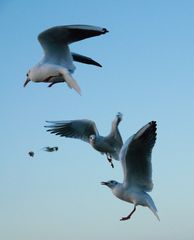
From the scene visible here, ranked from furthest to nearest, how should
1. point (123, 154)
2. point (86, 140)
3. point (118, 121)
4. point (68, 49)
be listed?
point (86, 140) → point (118, 121) → point (68, 49) → point (123, 154)

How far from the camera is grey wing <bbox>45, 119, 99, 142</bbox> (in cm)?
1564

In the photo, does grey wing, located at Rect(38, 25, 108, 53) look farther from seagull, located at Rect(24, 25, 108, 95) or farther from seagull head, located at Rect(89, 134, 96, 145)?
seagull head, located at Rect(89, 134, 96, 145)

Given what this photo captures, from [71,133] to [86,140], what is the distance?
0.41 meters

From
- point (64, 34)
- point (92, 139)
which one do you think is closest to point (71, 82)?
point (64, 34)

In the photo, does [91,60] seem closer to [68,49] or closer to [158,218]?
[68,49]

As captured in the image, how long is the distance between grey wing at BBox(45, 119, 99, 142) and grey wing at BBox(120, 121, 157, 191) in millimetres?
4276

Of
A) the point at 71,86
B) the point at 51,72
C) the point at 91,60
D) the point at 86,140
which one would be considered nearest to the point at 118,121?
the point at 86,140

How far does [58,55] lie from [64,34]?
1.52ft

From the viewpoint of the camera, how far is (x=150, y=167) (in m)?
11.1

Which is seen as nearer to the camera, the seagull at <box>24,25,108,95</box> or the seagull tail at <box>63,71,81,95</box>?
the seagull tail at <box>63,71,81,95</box>

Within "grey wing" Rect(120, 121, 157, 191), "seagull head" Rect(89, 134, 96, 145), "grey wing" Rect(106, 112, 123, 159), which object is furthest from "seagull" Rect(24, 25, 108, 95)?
"seagull head" Rect(89, 134, 96, 145)

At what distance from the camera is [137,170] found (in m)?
11.2

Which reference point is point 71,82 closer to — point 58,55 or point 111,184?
point 58,55

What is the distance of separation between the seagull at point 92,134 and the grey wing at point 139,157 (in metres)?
3.16
